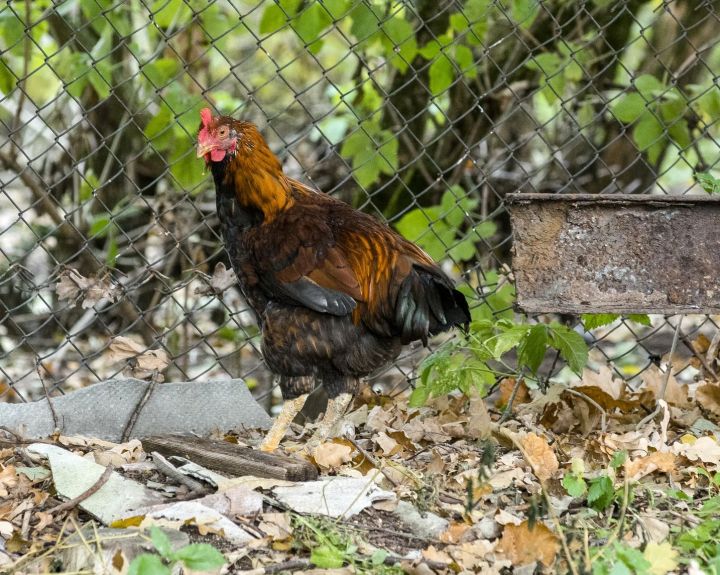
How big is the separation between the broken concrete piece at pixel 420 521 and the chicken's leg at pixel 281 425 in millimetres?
765

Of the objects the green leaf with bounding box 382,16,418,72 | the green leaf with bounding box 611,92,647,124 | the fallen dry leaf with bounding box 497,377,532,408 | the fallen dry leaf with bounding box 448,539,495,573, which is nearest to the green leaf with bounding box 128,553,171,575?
the fallen dry leaf with bounding box 448,539,495,573

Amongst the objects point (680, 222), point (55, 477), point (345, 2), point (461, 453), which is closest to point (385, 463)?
point (461, 453)

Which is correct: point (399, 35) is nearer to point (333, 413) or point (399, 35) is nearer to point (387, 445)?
point (333, 413)

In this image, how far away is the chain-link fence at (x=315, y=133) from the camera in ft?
13.0

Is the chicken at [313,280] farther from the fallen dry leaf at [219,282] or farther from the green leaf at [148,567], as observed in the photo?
the green leaf at [148,567]

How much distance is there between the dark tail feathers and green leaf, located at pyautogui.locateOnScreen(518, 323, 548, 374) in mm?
228

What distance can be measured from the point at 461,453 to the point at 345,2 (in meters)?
1.80

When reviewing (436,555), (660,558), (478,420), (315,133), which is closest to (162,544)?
(436,555)

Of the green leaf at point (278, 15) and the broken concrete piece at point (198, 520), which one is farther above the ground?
the green leaf at point (278, 15)

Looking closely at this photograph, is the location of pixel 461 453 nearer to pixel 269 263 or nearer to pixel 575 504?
pixel 575 504

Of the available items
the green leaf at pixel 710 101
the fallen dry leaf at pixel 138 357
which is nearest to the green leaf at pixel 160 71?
the fallen dry leaf at pixel 138 357

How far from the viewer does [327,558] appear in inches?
92.5

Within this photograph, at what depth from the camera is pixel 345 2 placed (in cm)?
376

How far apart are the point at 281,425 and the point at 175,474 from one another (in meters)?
0.62
